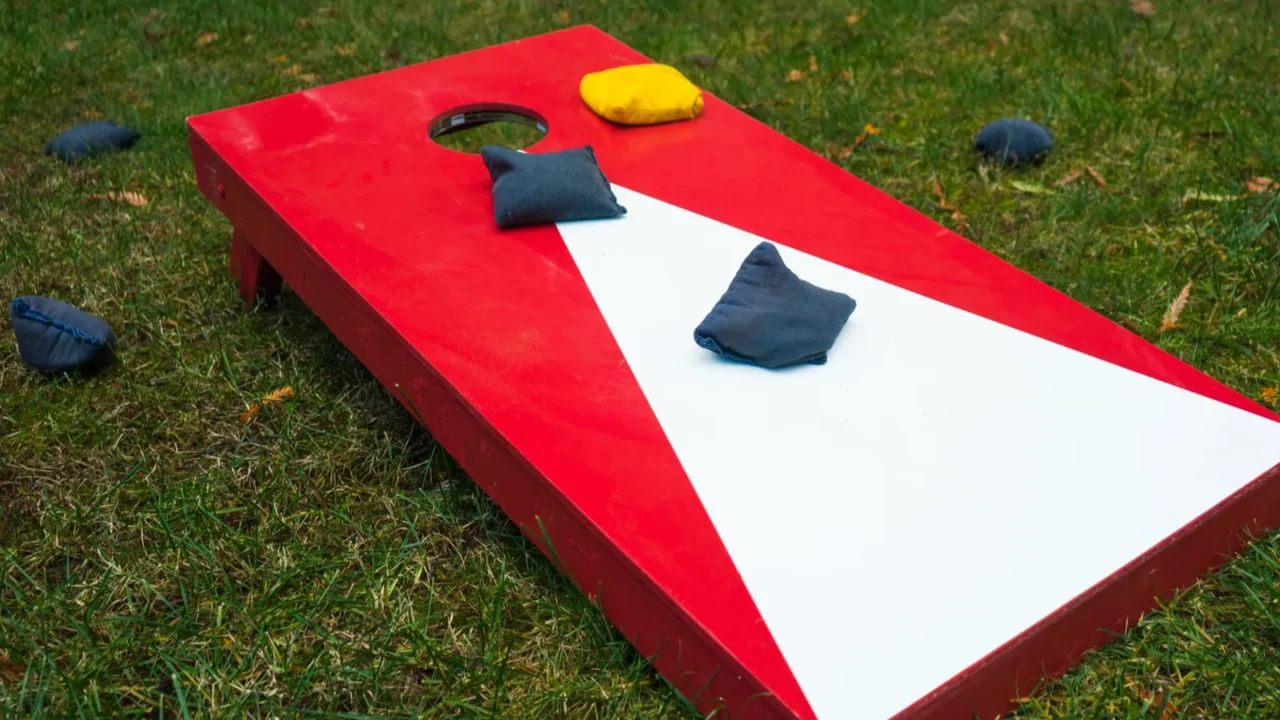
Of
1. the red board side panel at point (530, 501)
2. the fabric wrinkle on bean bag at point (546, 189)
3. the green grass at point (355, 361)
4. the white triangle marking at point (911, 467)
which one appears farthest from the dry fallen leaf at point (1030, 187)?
the red board side panel at point (530, 501)

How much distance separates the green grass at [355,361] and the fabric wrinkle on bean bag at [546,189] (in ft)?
1.55

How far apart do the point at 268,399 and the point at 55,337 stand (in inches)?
17.3

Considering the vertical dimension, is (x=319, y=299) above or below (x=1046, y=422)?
below

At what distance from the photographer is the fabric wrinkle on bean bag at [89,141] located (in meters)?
3.09

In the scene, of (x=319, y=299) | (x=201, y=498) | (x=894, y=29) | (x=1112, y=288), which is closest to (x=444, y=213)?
(x=319, y=299)

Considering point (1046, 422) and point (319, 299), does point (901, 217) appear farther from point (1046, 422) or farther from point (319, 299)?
point (319, 299)

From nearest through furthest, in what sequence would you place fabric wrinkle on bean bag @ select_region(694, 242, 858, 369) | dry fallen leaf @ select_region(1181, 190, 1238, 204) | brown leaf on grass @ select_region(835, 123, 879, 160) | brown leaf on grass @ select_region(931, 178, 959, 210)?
fabric wrinkle on bean bag @ select_region(694, 242, 858, 369), dry fallen leaf @ select_region(1181, 190, 1238, 204), brown leaf on grass @ select_region(931, 178, 959, 210), brown leaf on grass @ select_region(835, 123, 879, 160)

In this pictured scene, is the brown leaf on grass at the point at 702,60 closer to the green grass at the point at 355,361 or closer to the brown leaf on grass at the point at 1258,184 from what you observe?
the green grass at the point at 355,361

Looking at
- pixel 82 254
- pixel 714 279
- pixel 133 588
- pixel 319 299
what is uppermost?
pixel 714 279

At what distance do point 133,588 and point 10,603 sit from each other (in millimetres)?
179

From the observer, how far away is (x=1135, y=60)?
3.49 m

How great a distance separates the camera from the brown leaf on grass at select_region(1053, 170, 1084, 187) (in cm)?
297

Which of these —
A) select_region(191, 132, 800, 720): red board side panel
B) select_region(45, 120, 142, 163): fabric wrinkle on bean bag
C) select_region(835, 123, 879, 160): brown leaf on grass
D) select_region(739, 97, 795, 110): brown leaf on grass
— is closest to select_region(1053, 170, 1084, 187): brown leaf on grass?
select_region(835, 123, 879, 160): brown leaf on grass

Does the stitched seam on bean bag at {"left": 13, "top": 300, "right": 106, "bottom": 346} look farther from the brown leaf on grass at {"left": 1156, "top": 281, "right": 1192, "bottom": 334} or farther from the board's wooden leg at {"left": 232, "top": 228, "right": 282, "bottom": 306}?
the brown leaf on grass at {"left": 1156, "top": 281, "right": 1192, "bottom": 334}
